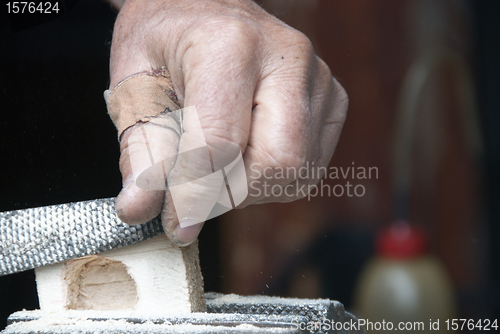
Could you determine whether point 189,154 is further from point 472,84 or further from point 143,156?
point 472,84

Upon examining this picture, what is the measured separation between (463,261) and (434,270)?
0.13 metres

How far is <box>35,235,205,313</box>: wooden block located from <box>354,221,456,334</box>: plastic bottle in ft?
2.52

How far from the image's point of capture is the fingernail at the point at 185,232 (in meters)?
0.58

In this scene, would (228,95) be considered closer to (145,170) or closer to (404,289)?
(145,170)

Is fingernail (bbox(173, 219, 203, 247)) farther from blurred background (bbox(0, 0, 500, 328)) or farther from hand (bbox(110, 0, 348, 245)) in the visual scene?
blurred background (bbox(0, 0, 500, 328))

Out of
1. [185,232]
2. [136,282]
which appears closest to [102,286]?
[136,282]

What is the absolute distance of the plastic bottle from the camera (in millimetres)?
1263

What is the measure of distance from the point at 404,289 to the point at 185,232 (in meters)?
0.87

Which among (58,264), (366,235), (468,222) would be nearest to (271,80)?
(58,264)

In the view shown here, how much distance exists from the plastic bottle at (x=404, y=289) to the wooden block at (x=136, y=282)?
2.52 ft

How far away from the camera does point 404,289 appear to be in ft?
4.12

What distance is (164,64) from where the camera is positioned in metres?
0.71

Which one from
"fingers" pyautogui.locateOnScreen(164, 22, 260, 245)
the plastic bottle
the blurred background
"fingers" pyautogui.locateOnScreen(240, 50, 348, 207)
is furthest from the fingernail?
the plastic bottle

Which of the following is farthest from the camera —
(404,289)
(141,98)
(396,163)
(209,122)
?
(396,163)
